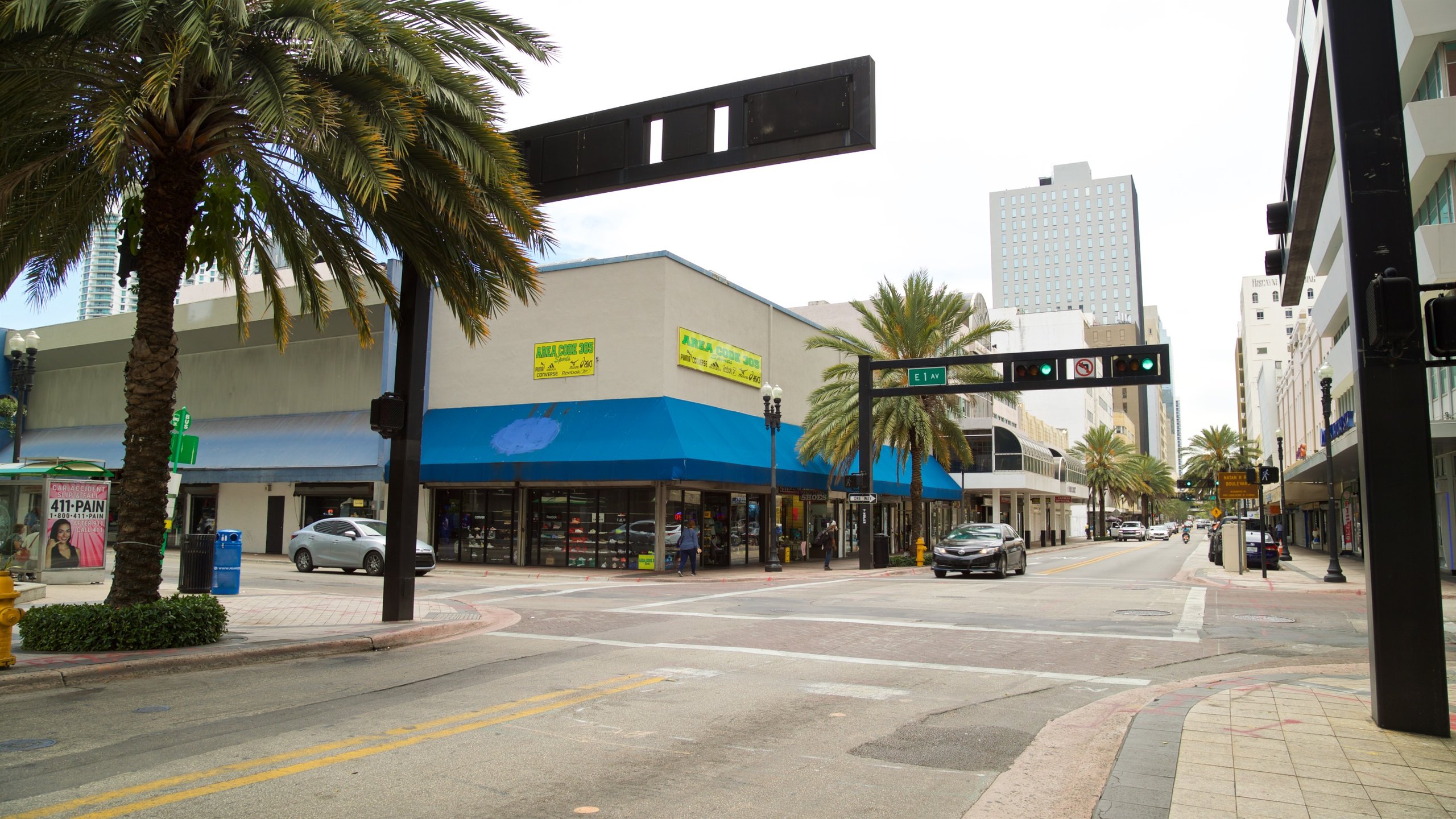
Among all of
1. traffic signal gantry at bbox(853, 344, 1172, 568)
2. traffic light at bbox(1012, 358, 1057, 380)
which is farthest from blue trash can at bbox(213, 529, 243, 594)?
traffic light at bbox(1012, 358, 1057, 380)

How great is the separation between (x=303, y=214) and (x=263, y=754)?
8498 mm

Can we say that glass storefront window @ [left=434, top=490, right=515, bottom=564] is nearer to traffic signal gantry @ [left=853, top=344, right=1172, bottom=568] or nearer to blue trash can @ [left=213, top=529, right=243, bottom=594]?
traffic signal gantry @ [left=853, top=344, right=1172, bottom=568]

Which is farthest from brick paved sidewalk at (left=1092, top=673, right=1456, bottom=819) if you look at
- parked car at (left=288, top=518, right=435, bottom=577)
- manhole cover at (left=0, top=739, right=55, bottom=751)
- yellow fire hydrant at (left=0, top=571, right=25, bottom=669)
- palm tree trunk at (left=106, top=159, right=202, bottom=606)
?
parked car at (left=288, top=518, right=435, bottom=577)

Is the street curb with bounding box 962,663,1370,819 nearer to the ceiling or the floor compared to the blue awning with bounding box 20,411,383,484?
nearer to the floor

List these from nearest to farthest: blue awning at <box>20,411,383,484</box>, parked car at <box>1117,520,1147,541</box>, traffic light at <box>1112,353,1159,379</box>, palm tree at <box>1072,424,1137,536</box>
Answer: traffic light at <box>1112,353,1159,379</box> → blue awning at <box>20,411,383,484</box> → parked car at <box>1117,520,1147,541</box> → palm tree at <box>1072,424,1137,536</box>

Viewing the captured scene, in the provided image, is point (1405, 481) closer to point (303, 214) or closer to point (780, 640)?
point (780, 640)

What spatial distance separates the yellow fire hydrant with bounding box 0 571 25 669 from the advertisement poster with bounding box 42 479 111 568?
467 inches

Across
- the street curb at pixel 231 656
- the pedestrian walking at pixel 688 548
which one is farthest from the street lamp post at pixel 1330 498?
the street curb at pixel 231 656

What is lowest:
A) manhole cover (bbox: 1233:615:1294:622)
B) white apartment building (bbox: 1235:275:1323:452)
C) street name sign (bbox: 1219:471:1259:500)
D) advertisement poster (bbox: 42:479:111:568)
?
manhole cover (bbox: 1233:615:1294:622)

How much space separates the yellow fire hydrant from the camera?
845cm

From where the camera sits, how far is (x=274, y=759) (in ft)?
20.1

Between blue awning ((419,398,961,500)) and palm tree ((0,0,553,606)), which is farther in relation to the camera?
blue awning ((419,398,961,500))

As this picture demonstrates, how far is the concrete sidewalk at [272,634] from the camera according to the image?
879 cm

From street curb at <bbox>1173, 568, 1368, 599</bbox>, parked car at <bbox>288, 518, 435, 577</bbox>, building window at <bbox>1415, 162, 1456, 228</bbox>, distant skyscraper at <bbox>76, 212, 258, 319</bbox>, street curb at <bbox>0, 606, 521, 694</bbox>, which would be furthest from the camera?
parked car at <bbox>288, 518, 435, 577</bbox>
